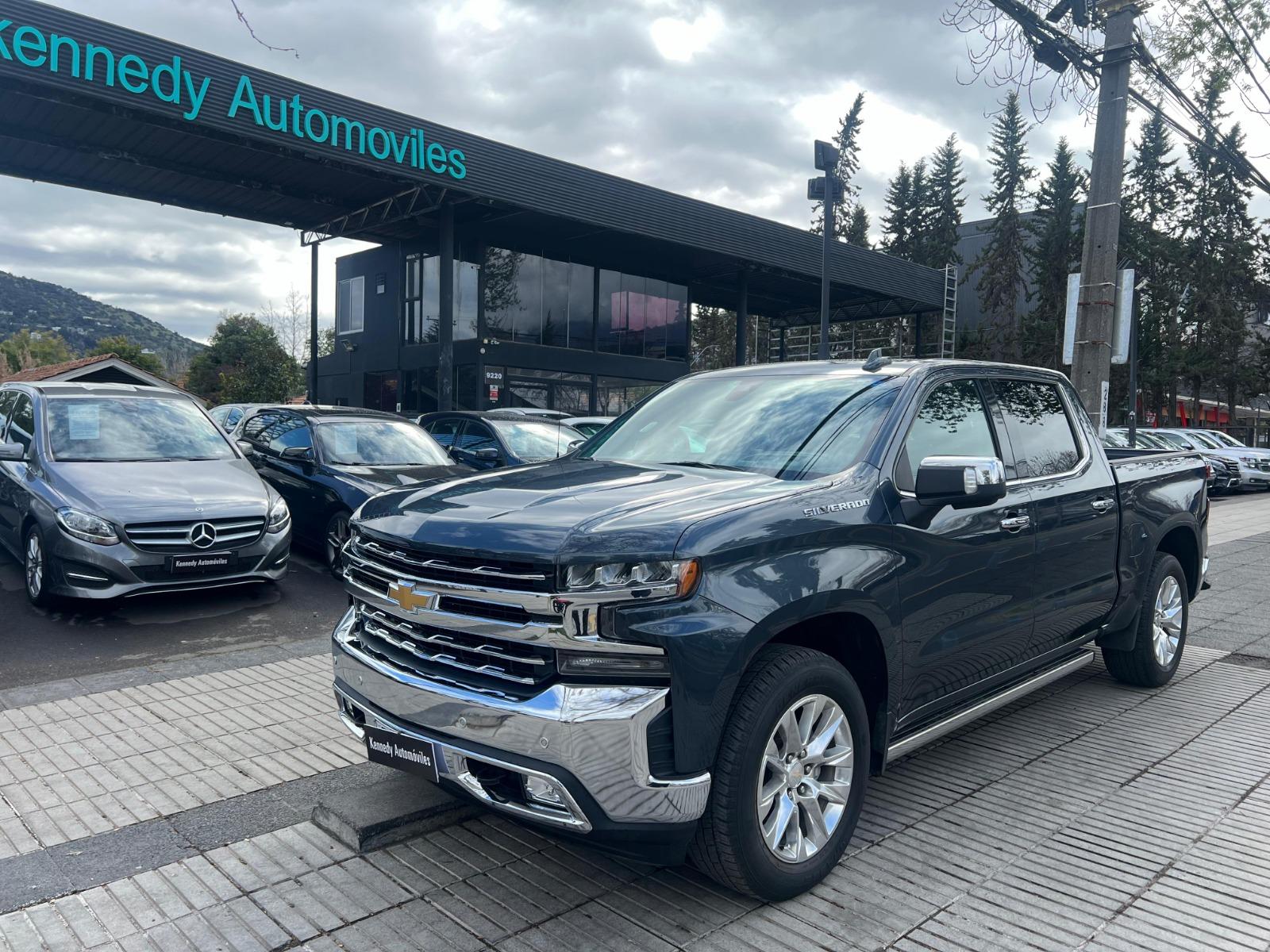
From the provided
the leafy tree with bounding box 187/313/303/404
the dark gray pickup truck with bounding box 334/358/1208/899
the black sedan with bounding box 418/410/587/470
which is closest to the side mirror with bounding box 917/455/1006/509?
the dark gray pickup truck with bounding box 334/358/1208/899

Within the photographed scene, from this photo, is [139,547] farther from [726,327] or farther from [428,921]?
[726,327]

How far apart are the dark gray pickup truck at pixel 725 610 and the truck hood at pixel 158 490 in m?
3.97

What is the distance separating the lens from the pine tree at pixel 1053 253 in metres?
48.4

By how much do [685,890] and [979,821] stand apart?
4.59ft

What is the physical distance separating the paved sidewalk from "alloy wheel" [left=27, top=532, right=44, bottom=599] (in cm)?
227

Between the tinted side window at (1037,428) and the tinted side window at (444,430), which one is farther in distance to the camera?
the tinted side window at (444,430)

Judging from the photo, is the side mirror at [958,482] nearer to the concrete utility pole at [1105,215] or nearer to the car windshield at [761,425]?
the car windshield at [761,425]

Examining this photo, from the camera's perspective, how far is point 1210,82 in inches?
454

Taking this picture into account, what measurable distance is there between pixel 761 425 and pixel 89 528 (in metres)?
5.20

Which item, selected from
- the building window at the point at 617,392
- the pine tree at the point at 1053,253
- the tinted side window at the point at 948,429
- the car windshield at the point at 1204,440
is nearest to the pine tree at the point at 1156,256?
the pine tree at the point at 1053,253


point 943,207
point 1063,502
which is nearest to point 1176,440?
point 1063,502

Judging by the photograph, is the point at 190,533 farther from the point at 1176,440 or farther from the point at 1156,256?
the point at 1156,256

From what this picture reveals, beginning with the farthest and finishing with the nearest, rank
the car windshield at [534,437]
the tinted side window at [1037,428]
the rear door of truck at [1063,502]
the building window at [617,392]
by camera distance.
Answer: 1. the building window at [617,392]
2. the car windshield at [534,437]
3. the tinted side window at [1037,428]
4. the rear door of truck at [1063,502]

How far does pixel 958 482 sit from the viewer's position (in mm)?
3418
